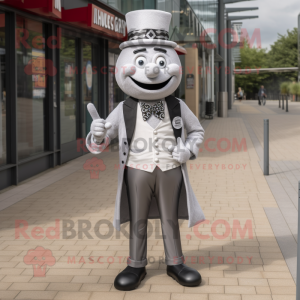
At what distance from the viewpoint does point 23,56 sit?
8023 millimetres

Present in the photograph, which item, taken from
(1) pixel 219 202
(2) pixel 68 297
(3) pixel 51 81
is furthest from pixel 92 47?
(2) pixel 68 297

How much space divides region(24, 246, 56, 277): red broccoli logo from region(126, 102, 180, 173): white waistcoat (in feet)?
3.82

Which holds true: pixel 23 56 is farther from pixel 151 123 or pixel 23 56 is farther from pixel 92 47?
pixel 151 123

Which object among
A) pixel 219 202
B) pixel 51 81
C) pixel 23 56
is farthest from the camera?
pixel 51 81

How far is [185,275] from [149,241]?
113cm

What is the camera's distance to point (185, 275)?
12.2 feet

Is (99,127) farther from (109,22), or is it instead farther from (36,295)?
(109,22)

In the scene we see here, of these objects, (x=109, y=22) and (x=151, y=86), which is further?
(x=109, y=22)

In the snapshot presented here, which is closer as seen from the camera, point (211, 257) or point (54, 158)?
point (211, 257)

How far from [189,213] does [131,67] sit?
119cm

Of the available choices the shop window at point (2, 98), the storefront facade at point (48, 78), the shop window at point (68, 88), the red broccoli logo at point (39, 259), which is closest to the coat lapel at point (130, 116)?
the red broccoli logo at point (39, 259)

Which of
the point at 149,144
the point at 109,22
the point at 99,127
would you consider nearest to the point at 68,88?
the point at 109,22

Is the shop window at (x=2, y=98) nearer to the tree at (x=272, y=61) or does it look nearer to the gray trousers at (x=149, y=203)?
→ the gray trousers at (x=149, y=203)

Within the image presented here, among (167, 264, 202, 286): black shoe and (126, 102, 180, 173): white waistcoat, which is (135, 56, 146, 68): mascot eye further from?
(167, 264, 202, 286): black shoe
